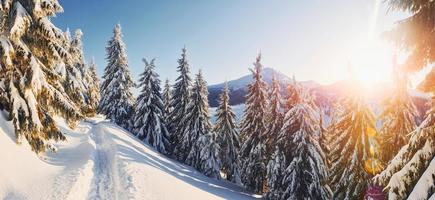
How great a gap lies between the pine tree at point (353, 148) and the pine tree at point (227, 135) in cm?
1620

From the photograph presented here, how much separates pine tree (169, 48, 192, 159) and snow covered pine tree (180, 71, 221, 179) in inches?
63.4

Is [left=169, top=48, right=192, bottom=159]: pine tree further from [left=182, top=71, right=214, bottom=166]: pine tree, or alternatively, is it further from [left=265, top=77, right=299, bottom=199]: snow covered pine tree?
[left=265, top=77, right=299, bottom=199]: snow covered pine tree

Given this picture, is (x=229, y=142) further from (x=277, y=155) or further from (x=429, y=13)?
(x=429, y=13)

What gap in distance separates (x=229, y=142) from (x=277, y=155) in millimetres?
11715

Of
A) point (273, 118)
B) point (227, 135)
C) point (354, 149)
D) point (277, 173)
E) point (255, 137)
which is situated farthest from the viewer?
point (227, 135)

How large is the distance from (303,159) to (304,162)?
9.4 inches

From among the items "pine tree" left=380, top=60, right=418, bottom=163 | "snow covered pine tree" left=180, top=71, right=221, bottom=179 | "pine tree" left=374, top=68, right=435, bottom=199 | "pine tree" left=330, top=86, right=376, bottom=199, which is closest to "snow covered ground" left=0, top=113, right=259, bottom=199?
"pine tree" left=330, top=86, right=376, bottom=199

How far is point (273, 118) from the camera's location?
109 ft

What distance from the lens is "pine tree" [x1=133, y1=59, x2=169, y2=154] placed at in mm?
43844

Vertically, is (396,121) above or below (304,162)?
above

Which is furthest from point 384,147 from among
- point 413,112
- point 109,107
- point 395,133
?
point 109,107

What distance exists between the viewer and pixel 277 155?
29391mm

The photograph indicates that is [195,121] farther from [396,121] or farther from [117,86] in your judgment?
[396,121]

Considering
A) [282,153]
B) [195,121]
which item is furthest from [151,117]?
[282,153]
